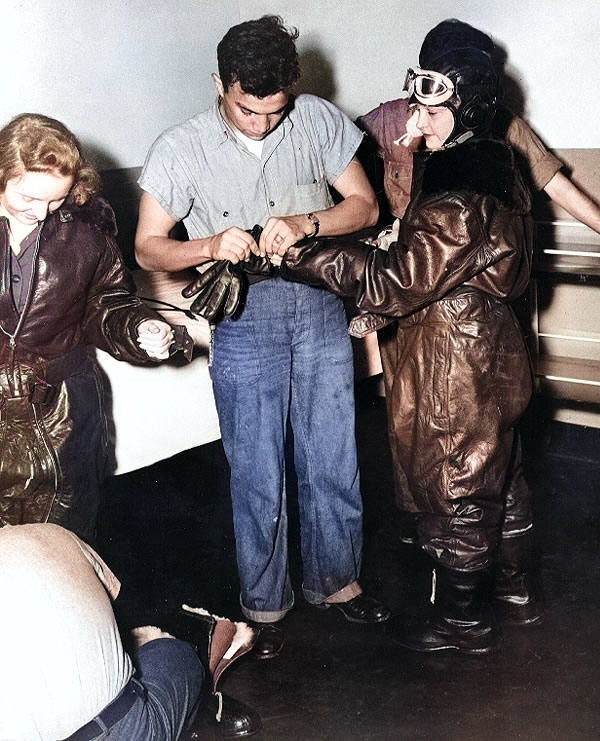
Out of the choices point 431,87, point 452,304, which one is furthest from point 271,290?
point 431,87

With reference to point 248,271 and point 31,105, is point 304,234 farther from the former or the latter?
point 31,105

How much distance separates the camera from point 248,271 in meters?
2.78

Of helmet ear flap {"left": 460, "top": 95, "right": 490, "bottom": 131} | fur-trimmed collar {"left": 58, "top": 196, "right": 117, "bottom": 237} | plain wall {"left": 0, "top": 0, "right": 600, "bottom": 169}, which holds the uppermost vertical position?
plain wall {"left": 0, "top": 0, "right": 600, "bottom": 169}

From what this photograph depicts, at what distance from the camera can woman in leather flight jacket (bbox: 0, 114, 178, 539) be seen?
99.4 inches

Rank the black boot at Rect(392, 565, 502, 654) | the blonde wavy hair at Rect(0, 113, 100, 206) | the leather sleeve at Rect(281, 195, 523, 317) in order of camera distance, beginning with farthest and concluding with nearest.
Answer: the black boot at Rect(392, 565, 502, 654), the leather sleeve at Rect(281, 195, 523, 317), the blonde wavy hair at Rect(0, 113, 100, 206)

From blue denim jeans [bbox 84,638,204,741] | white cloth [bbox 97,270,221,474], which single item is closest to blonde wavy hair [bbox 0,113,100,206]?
white cloth [bbox 97,270,221,474]

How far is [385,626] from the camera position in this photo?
10.4 ft

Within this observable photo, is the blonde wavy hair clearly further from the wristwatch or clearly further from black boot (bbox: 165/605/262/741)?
black boot (bbox: 165/605/262/741)

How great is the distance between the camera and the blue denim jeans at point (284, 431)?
2.90 meters

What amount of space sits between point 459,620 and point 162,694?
1308 millimetres

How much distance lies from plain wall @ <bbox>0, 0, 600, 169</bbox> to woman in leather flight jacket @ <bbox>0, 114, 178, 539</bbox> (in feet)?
3.58

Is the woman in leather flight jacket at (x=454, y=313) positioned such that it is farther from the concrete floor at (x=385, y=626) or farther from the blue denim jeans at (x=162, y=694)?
the blue denim jeans at (x=162, y=694)

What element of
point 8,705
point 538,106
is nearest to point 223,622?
point 8,705

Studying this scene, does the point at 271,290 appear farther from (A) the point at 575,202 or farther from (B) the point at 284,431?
(A) the point at 575,202
